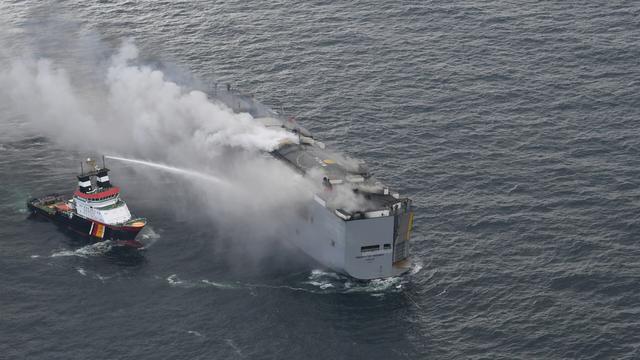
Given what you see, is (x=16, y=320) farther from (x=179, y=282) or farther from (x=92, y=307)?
(x=179, y=282)

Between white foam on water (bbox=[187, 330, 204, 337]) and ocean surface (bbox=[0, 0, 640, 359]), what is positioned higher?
ocean surface (bbox=[0, 0, 640, 359])

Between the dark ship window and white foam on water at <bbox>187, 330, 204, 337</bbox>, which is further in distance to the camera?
the dark ship window

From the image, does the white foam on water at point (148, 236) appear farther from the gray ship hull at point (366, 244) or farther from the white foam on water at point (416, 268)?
the white foam on water at point (416, 268)

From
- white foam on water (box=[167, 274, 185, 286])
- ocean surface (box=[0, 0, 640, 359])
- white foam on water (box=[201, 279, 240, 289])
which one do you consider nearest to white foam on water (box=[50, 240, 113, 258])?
ocean surface (box=[0, 0, 640, 359])

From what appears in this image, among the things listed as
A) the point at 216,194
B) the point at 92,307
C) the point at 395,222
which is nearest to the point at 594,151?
the point at 395,222

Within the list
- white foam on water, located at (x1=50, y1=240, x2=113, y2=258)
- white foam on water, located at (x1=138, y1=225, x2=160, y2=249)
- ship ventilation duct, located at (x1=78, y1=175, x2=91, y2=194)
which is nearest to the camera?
white foam on water, located at (x1=50, y1=240, x2=113, y2=258)

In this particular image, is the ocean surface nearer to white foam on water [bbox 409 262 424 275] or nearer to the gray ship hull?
white foam on water [bbox 409 262 424 275]

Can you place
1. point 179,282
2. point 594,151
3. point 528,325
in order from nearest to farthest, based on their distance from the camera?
point 528,325, point 179,282, point 594,151

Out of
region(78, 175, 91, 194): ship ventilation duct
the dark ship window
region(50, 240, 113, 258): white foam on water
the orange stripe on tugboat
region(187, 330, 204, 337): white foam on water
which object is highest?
region(78, 175, 91, 194): ship ventilation duct
